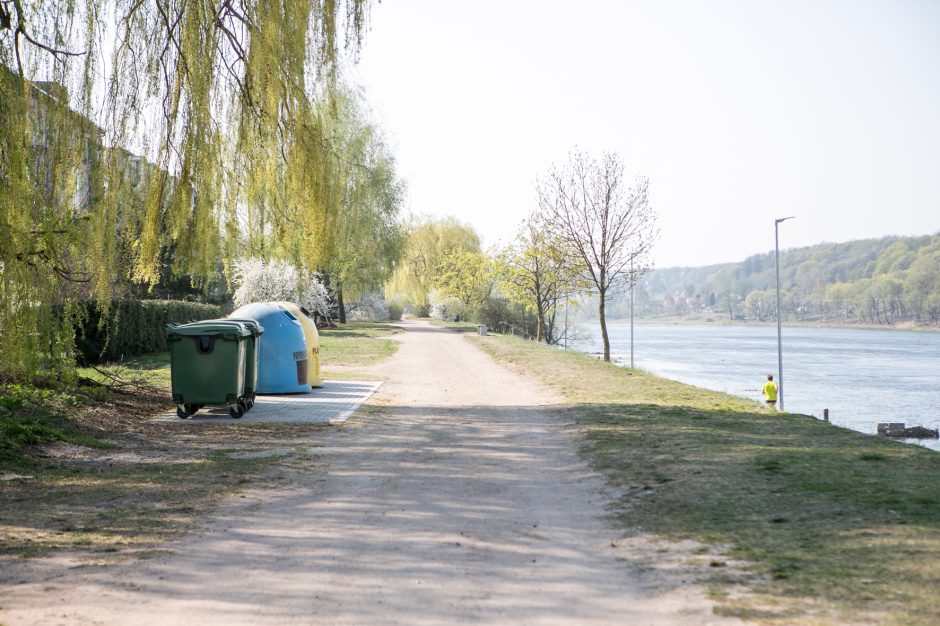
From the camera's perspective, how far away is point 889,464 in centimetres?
790

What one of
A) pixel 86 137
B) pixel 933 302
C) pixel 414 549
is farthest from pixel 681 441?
pixel 933 302

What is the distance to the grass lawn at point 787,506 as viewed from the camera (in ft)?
14.0

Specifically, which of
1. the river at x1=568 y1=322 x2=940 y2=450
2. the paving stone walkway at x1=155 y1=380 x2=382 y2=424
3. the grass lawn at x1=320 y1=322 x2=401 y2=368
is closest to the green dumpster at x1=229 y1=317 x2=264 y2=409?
the paving stone walkway at x1=155 y1=380 x2=382 y2=424

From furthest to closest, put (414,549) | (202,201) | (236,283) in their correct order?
1. (236,283)
2. (202,201)
3. (414,549)

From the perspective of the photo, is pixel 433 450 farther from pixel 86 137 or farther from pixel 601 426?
pixel 86 137

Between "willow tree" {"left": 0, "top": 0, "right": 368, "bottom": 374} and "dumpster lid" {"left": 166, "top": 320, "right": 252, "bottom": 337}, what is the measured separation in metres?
0.92

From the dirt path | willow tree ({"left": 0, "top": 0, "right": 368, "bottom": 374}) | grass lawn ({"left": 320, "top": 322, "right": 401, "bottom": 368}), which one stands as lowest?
the dirt path

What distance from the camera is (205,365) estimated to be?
40.0ft

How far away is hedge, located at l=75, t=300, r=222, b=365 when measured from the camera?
64.7 feet

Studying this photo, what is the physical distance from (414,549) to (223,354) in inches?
297

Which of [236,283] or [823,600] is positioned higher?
[236,283]

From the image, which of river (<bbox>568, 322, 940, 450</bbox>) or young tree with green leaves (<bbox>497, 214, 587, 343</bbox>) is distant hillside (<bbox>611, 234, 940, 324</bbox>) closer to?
river (<bbox>568, 322, 940, 450</bbox>)

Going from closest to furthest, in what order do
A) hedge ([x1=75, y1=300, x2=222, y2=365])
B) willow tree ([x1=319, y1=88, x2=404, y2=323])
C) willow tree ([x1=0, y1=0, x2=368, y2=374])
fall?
willow tree ([x1=0, y1=0, x2=368, y2=374]), hedge ([x1=75, y1=300, x2=222, y2=365]), willow tree ([x1=319, y1=88, x2=404, y2=323])

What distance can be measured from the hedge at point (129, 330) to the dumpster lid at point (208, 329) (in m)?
7.41
